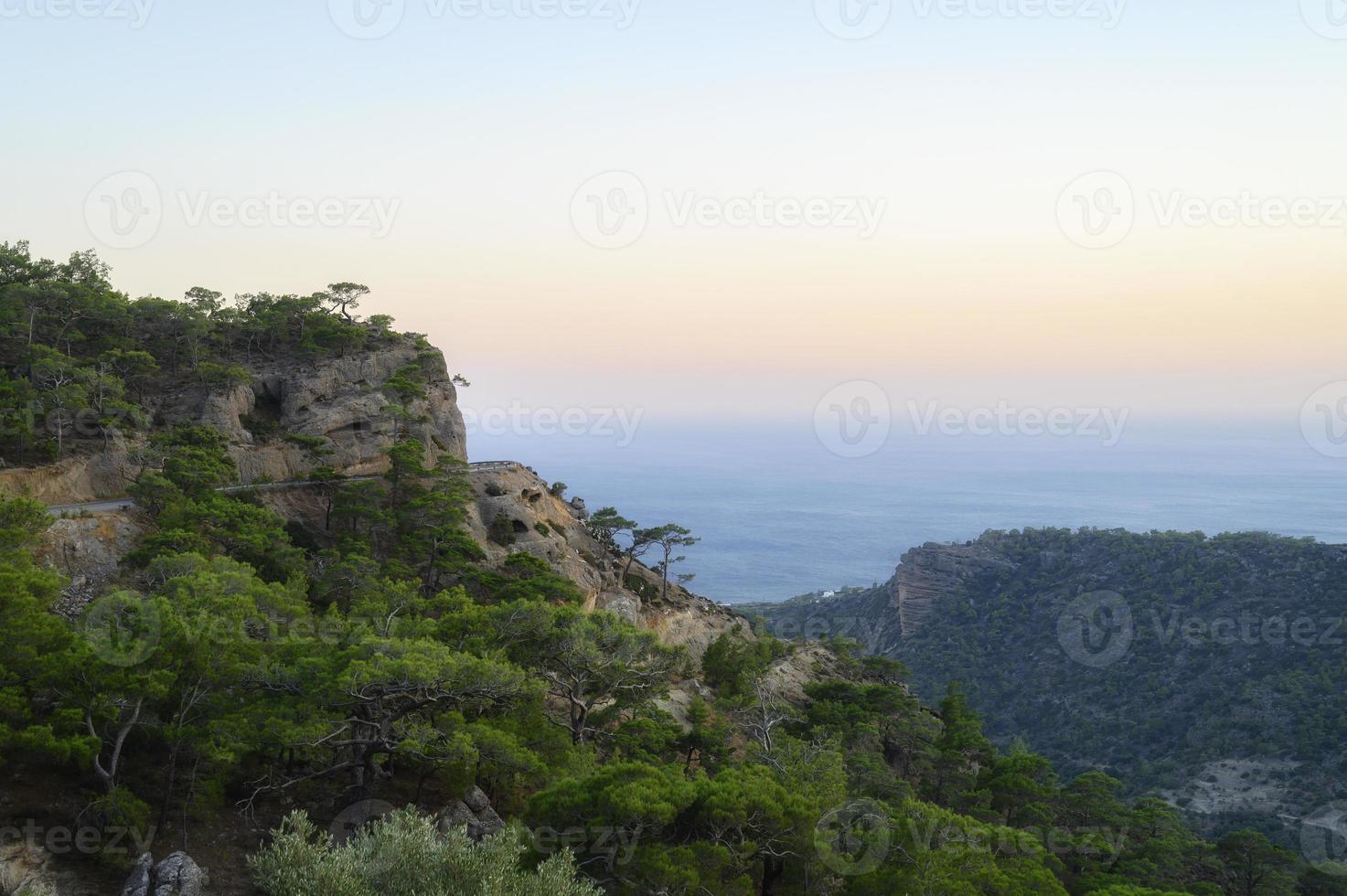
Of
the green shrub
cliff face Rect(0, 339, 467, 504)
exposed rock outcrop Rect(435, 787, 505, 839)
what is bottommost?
exposed rock outcrop Rect(435, 787, 505, 839)

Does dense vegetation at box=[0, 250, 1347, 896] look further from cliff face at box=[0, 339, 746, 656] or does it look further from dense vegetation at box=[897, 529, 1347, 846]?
dense vegetation at box=[897, 529, 1347, 846]

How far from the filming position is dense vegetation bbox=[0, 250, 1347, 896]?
14312mm

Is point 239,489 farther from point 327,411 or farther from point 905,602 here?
point 905,602

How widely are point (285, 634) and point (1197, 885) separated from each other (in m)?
31.0

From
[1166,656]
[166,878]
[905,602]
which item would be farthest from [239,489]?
[905,602]

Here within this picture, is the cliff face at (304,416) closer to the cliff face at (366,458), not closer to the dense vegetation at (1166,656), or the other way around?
the cliff face at (366,458)

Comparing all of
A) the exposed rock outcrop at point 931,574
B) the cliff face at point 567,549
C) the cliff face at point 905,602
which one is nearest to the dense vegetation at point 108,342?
the cliff face at point 567,549

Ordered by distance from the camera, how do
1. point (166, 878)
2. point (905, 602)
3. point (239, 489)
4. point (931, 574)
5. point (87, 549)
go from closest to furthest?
point (166, 878) → point (87, 549) → point (239, 489) → point (905, 602) → point (931, 574)

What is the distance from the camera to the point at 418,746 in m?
16.7

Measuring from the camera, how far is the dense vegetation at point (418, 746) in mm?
14312

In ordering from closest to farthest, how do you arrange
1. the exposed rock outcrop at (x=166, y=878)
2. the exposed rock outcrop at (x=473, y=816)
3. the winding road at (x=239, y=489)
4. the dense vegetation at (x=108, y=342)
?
the exposed rock outcrop at (x=166, y=878) → the exposed rock outcrop at (x=473, y=816) → the winding road at (x=239, y=489) → the dense vegetation at (x=108, y=342)

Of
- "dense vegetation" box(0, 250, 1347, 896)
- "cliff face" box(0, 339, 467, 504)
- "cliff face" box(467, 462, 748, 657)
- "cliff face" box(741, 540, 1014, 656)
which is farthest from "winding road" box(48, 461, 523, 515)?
"cliff face" box(741, 540, 1014, 656)

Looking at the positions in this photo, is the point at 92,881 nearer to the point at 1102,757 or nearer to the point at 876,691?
the point at 876,691

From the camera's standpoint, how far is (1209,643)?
58375 mm
